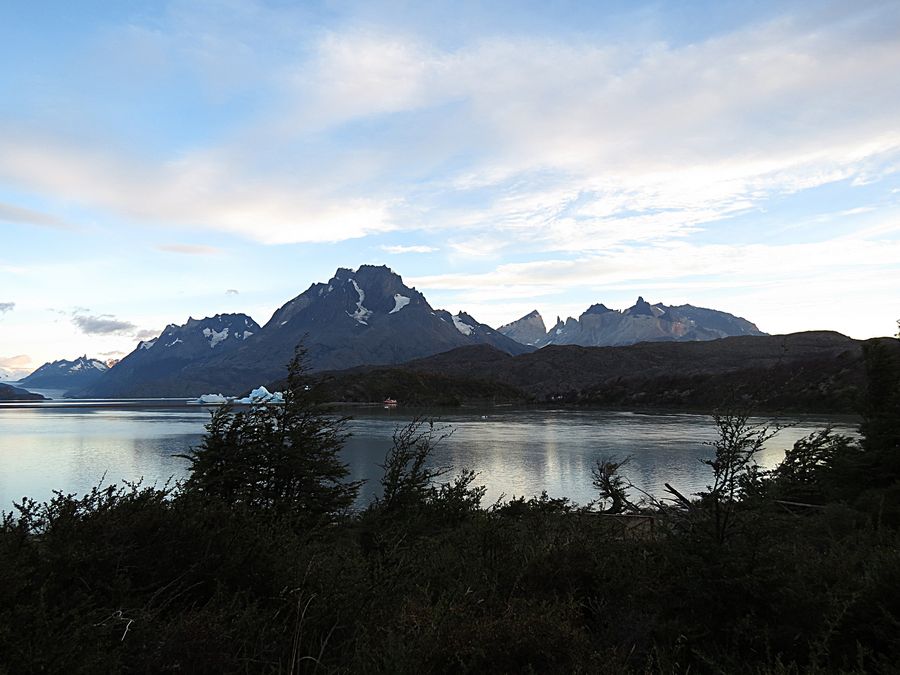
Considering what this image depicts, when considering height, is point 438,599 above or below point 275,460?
below

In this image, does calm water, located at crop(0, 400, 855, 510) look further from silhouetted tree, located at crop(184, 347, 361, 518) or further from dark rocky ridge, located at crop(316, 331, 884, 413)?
dark rocky ridge, located at crop(316, 331, 884, 413)

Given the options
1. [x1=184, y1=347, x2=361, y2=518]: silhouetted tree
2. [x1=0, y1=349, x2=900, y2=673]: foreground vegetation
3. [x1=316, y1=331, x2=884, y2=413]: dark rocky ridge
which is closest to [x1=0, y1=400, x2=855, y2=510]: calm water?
[x1=184, y1=347, x2=361, y2=518]: silhouetted tree

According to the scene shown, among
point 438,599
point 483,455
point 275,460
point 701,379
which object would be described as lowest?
point 483,455

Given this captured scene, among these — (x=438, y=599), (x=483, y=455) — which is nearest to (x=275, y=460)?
(x=438, y=599)

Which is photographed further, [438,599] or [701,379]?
[701,379]

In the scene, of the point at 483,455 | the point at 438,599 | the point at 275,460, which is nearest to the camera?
the point at 438,599

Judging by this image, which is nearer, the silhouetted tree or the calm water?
the silhouetted tree

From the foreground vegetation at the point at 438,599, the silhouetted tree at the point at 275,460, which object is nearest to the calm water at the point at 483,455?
the silhouetted tree at the point at 275,460

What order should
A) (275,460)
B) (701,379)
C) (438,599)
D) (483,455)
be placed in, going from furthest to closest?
(701,379)
(483,455)
(275,460)
(438,599)

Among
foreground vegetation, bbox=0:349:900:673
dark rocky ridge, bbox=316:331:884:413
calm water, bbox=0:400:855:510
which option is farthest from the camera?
dark rocky ridge, bbox=316:331:884:413

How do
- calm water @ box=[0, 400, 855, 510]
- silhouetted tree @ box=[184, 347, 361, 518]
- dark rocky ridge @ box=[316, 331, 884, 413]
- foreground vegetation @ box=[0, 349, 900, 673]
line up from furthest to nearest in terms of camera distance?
dark rocky ridge @ box=[316, 331, 884, 413], calm water @ box=[0, 400, 855, 510], silhouetted tree @ box=[184, 347, 361, 518], foreground vegetation @ box=[0, 349, 900, 673]

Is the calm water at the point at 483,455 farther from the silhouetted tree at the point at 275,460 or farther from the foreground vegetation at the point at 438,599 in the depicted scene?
the foreground vegetation at the point at 438,599

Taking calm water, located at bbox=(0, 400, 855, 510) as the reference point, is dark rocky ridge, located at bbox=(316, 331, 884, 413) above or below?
above

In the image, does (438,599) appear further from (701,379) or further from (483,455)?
(701,379)
